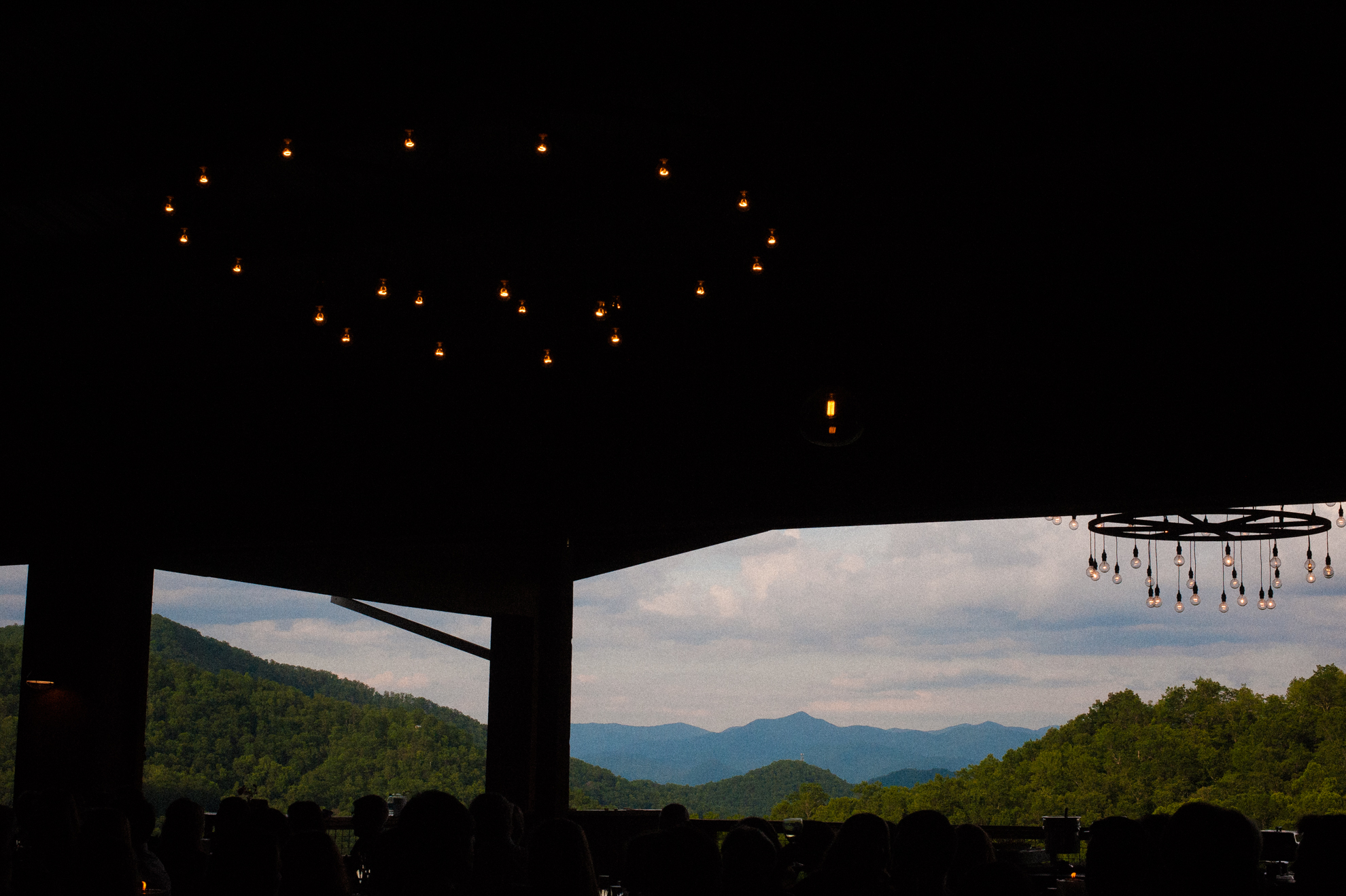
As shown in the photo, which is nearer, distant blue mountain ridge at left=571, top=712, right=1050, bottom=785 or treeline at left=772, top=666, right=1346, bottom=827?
treeline at left=772, top=666, right=1346, bottom=827

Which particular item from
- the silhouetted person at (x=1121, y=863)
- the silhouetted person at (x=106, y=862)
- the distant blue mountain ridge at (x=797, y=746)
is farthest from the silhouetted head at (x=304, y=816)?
the distant blue mountain ridge at (x=797, y=746)

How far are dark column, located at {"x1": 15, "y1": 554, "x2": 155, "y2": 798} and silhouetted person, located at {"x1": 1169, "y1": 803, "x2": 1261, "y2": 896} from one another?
30.2 ft

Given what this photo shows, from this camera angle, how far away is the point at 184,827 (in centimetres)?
436

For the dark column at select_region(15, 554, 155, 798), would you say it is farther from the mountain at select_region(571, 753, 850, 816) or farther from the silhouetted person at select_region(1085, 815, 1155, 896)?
the mountain at select_region(571, 753, 850, 816)

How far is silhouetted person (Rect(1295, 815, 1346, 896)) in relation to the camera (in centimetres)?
226

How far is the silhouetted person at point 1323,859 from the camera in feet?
7.42

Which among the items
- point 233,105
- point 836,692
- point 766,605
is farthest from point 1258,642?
point 233,105

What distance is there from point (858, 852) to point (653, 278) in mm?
4938

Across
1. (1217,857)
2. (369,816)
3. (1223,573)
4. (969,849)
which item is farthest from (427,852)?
(1223,573)

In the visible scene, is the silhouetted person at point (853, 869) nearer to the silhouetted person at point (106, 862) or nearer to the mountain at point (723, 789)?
the silhouetted person at point (106, 862)

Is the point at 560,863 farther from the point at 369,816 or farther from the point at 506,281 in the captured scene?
the point at 506,281

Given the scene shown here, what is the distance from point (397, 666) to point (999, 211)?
1799 centimetres

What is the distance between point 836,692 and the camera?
2477 cm

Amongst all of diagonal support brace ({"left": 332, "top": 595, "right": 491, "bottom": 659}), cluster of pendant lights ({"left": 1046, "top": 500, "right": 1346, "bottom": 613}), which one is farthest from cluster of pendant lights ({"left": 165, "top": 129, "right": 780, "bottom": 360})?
diagonal support brace ({"left": 332, "top": 595, "right": 491, "bottom": 659})
